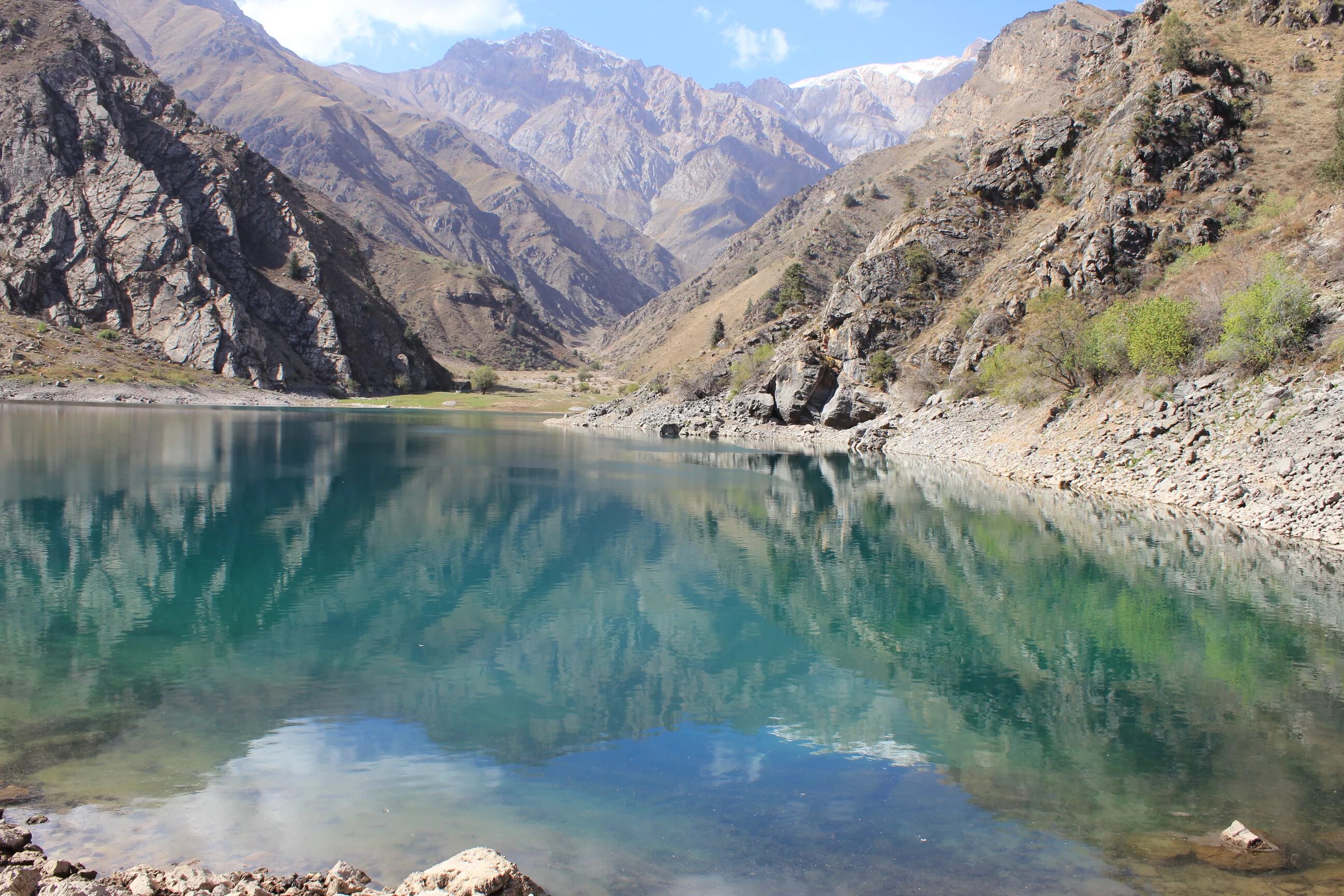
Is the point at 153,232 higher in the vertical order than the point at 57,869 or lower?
higher

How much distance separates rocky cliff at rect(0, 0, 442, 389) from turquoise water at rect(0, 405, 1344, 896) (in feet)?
349

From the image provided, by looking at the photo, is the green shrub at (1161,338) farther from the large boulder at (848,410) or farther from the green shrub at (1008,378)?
the large boulder at (848,410)

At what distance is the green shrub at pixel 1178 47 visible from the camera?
64.4 meters

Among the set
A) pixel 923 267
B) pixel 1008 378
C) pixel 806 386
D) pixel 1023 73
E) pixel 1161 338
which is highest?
pixel 1023 73

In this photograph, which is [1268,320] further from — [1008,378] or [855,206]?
[855,206]

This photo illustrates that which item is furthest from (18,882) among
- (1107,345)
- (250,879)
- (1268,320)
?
(1107,345)

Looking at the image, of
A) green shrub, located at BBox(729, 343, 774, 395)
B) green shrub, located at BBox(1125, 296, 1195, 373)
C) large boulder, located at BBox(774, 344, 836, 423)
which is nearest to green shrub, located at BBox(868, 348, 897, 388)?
large boulder, located at BBox(774, 344, 836, 423)

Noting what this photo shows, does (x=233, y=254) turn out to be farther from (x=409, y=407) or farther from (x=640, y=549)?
(x=640, y=549)

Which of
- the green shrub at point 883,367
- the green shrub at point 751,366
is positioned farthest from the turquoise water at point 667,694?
the green shrub at point 751,366

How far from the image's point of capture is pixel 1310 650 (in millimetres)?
17406

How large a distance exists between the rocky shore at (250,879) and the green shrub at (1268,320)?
125 ft

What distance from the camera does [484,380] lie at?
6358 inches

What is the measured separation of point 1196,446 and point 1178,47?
45.4 m

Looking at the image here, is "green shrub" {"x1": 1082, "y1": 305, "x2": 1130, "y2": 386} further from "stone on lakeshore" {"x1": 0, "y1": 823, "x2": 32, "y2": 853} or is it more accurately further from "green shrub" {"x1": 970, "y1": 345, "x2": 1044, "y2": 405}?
"stone on lakeshore" {"x1": 0, "y1": 823, "x2": 32, "y2": 853}
